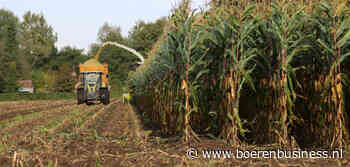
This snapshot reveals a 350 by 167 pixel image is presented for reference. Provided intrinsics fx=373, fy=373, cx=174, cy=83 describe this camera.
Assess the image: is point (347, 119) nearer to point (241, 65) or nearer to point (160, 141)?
point (241, 65)

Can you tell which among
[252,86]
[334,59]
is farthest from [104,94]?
[334,59]

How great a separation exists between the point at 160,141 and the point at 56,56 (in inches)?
3527

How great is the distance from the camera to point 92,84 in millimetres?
23125

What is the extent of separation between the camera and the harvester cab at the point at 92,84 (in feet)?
75.8

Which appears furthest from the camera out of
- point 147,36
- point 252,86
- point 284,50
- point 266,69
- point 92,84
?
point 147,36

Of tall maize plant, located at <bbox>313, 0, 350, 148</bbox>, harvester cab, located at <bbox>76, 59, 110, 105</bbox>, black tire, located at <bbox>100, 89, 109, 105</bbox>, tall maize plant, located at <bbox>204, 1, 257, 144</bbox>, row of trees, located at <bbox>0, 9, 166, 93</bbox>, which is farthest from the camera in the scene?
row of trees, located at <bbox>0, 9, 166, 93</bbox>

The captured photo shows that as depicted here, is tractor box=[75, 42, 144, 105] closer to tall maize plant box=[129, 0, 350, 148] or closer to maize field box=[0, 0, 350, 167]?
maize field box=[0, 0, 350, 167]

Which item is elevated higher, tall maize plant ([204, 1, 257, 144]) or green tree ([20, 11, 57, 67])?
green tree ([20, 11, 57, 67])

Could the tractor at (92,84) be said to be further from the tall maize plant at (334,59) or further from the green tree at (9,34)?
the green tree at (9,34)

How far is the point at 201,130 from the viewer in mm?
6793

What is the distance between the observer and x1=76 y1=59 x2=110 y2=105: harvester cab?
75.8ft

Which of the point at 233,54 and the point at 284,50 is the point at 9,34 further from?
the point at 284,50

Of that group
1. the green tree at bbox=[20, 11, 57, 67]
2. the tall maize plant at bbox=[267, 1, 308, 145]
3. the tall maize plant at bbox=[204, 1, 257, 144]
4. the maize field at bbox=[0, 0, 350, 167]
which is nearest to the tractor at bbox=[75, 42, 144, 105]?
the maize field at bbox=[0, 0, 350, 167]

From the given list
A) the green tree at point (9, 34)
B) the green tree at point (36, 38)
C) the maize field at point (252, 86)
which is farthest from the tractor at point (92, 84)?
the green tree at point (36, 38)
